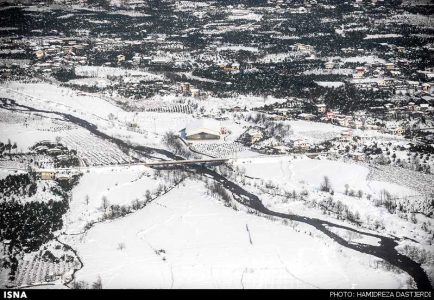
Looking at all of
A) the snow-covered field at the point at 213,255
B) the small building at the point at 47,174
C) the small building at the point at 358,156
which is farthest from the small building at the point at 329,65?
the small building at the point at 47,174

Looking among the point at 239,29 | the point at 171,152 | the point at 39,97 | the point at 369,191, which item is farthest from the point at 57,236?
the point at 239,29

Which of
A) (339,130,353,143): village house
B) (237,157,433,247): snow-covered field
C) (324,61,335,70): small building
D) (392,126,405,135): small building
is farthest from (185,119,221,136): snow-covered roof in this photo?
(324,61,335,70): small building

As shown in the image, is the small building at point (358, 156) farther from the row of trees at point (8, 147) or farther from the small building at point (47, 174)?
the row of trees at point (8, 147)

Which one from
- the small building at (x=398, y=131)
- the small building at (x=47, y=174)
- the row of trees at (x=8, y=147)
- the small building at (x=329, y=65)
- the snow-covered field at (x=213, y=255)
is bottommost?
the snow-covered field at (x=213, y=255)

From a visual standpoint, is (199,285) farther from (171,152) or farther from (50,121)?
(50,121)

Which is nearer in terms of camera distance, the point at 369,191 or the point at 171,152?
the point at 369,191

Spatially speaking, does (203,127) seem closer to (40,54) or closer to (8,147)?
(8,147)

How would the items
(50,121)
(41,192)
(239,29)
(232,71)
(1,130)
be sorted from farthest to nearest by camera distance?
(239,29), (232,71), (50,121), (1,130), (41,192)

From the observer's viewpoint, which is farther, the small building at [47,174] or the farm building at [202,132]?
the farm building at [202,132]

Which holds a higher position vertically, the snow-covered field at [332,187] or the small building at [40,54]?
the small building at [40,54]

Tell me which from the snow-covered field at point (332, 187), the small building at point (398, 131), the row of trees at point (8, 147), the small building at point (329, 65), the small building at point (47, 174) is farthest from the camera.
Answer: the small building at point (329, 65)
